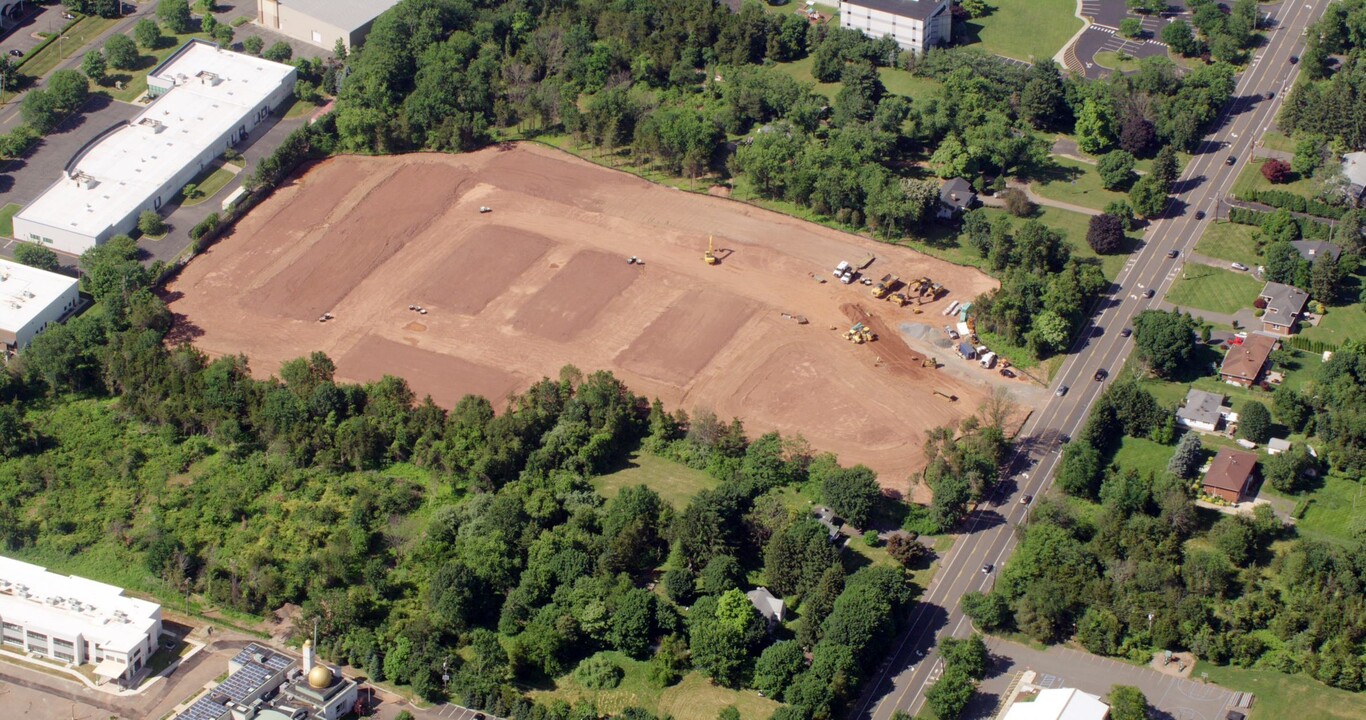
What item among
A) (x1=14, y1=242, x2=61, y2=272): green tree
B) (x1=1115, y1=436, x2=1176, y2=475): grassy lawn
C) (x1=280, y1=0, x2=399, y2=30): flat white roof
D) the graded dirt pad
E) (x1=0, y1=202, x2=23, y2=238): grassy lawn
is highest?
(x1=280, y1=0, x2=399, y2=30): flat white roof

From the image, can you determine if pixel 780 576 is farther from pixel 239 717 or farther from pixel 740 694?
pixel 239 717

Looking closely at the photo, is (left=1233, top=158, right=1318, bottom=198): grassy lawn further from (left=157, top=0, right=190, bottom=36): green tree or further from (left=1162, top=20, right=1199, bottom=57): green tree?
(left=157, top=0, right=190, bottom=36): green tree

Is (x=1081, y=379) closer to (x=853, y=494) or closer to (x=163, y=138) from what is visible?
(x=853, y=494)

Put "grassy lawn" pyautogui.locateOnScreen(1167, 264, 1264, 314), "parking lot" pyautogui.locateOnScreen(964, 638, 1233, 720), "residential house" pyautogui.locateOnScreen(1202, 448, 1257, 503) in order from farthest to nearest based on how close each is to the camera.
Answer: "grassy lawn" pyautogui.locateOnScreen(1167, 264, 1264, 314)
"residential house" pyautogui.locateOnScreen(1202, 448, 1257, 503)
"parking lot" pyautogui.locateOnScreen(964, 638, 1233, 720)

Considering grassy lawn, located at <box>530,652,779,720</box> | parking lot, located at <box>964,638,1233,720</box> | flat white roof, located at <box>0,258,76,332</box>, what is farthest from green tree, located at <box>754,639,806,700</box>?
flat white roof, located at <box>0,258,76,332</box>

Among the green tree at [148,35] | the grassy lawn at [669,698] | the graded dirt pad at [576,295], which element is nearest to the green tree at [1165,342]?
the graded dirt pad at [576,295]

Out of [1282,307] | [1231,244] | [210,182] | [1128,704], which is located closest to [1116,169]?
[1231,244]

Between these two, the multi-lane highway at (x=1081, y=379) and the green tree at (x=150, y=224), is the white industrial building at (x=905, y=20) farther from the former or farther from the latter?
the green tree at (x=150, y=224)
